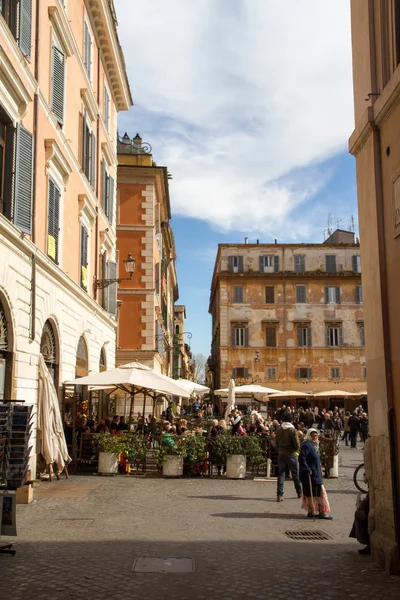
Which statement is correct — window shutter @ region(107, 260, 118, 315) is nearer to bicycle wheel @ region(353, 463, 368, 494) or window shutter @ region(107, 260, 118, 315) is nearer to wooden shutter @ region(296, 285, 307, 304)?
bicycle wheel @ region(353, 463, 368, 494)

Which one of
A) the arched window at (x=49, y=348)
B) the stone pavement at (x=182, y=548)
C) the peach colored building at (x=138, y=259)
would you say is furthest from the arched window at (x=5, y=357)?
the peach colored building at (x=138, y=259)

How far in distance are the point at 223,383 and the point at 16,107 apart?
1828 inches

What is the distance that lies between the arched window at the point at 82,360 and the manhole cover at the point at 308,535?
32.7ft

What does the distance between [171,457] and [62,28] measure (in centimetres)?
1009

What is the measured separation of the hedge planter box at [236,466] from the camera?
618 inches

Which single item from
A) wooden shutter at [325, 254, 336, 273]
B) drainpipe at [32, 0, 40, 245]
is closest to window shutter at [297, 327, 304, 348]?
wooden shutter at [325, 254, 336, 273]

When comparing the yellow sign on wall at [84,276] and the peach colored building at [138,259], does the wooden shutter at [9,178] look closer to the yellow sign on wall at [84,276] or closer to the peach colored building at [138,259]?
the yellow sign on wall at [84,276]

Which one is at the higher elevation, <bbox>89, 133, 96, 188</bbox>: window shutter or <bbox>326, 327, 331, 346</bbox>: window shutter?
<bbox>89, 133, 96, 188</bbox>: window shutter

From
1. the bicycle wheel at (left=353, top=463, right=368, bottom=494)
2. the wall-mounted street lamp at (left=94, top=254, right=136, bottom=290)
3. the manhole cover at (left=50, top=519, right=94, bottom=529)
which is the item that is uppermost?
the wall-mounted street lamp at (left=94, top=254, right=136, bottom=290)

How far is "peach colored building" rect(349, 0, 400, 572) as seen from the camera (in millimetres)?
7301

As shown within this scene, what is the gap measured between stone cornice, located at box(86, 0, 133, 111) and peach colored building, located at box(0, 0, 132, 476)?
5 centimetres

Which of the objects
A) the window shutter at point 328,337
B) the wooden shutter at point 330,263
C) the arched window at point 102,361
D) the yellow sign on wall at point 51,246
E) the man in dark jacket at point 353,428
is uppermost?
the wooden shutter at point 330,263

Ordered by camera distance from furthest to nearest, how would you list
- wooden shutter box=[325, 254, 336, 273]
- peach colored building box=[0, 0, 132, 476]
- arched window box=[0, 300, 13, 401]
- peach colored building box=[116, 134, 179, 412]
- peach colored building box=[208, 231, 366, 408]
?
wooden shutter box=[325, 254, 336, 273] → peach colored building box=[208, 231, 366, 408] → peach colored building box=[116, 134, 179, 412] → peach colored building box=[0, 0, 132, 476] → arched window box=[0, 300, 13, 401]

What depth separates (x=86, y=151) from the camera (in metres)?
19.7
